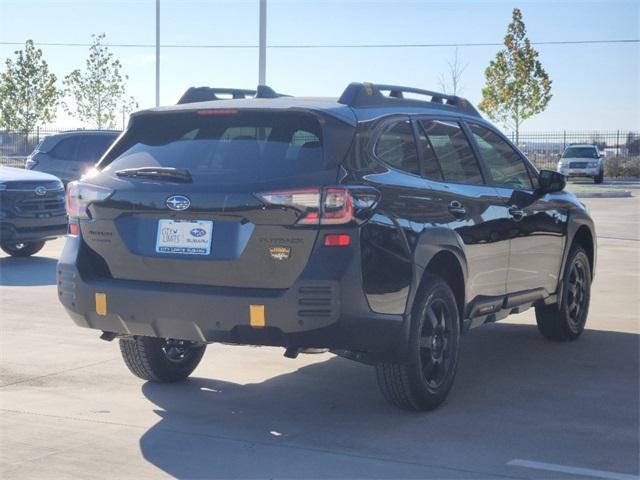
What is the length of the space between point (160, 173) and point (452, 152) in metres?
2.01

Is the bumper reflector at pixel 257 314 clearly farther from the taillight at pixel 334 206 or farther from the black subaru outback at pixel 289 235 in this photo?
the taillight at pixel 334 206

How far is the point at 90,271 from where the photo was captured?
20.2 ft

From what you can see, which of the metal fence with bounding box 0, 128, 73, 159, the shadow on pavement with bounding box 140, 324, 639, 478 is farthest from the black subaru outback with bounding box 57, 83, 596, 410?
the metal fence with bounding box 0, 128, 73, 159

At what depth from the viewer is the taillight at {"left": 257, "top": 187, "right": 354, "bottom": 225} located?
18.4ft

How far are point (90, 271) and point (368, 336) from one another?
1.62m

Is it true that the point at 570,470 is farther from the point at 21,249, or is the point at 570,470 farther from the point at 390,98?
the point at 21,249

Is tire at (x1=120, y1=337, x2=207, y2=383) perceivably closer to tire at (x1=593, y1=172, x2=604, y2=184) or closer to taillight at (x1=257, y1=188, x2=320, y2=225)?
taillight at (x1=257, y1=188, x2=320, y2=225)

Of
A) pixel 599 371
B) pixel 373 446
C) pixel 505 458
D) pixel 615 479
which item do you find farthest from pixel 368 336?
pixel 599 371

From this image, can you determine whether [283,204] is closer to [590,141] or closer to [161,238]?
[161,238]

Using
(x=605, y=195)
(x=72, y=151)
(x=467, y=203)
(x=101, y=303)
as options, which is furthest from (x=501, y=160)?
(x=605, y=195)

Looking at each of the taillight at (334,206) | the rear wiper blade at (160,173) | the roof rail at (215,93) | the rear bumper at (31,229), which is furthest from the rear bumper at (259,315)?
the rear bumper at (31,229)

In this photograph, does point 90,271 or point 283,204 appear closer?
point 283,204

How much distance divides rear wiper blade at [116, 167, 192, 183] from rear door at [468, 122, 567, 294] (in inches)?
92.4

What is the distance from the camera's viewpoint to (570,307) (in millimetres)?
8789
